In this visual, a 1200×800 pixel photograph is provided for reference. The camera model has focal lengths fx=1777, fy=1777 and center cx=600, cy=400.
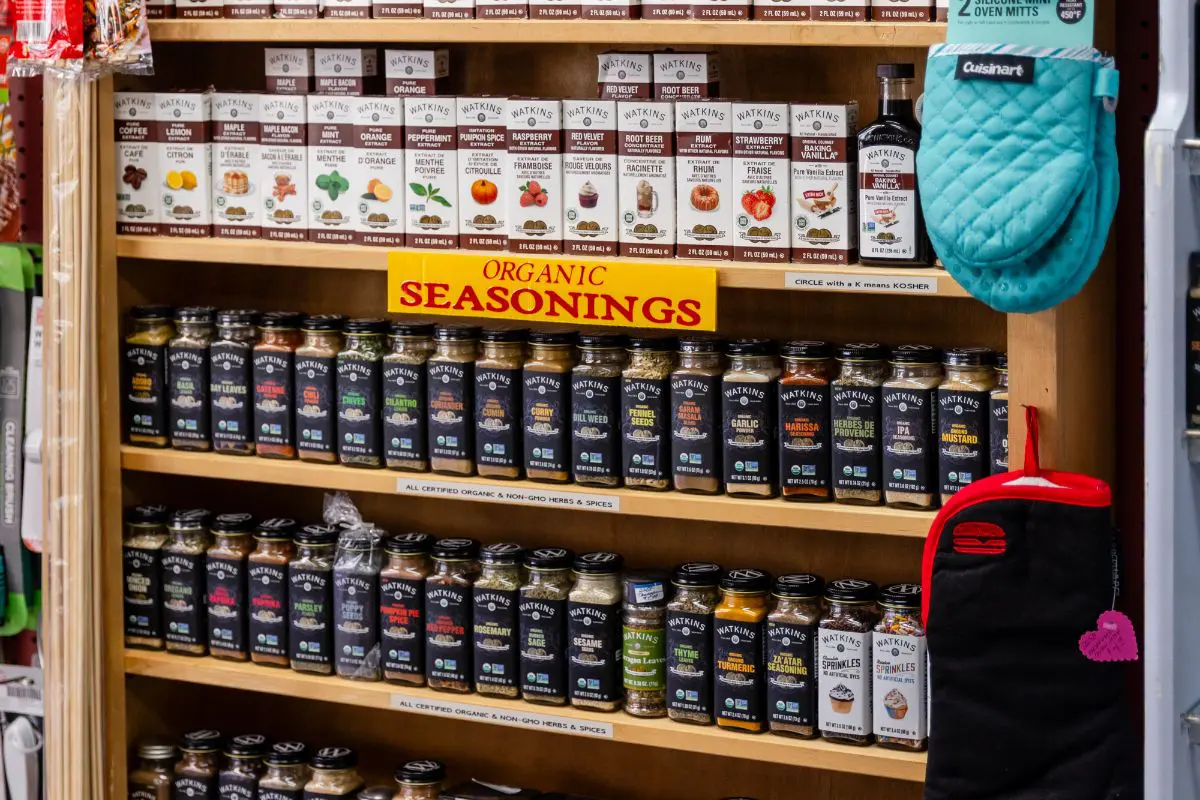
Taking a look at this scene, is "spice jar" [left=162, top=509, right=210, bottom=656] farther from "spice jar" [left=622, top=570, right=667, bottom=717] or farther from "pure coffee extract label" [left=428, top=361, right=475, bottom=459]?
"spice jar" [left=622, top=570, right=667, bottom=717]

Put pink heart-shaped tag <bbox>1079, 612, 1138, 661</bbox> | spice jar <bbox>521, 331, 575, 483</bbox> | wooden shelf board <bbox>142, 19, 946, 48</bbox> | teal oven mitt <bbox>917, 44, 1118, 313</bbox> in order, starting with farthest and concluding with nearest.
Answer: spice jar <bbox>521, 331, 575, 483</bbox>
wooden shelf board <bbox>142, 19, 946, 48</bbox>
pink heart-shaped tag <bbox>1079, 612, 1138, 661</bbox>
teal oven mitt <bbox>917, 44, 1118, 313</bbox>

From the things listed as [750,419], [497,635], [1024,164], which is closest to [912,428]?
[750,419]

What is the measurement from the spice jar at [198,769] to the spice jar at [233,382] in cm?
56

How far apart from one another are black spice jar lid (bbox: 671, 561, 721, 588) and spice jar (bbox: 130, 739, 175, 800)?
1.12 meters

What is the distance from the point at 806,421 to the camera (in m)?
2.86

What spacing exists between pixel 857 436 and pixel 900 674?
0.38 metres

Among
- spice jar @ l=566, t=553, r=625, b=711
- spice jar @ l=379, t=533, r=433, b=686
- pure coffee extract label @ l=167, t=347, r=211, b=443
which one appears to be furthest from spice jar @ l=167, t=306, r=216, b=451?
spice jar @ l=566, t=553, r=625, b=711

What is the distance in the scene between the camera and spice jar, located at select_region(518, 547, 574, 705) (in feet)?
10.0

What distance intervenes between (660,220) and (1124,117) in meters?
0.76

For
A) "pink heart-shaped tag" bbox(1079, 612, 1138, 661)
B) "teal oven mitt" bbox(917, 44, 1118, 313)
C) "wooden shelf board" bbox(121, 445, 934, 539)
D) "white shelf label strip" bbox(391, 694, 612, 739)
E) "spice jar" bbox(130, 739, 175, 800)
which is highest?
"teal oven mitt" bbox(917, 44, 1118, 313)

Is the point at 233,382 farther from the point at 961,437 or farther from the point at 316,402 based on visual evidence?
the point at 961,437

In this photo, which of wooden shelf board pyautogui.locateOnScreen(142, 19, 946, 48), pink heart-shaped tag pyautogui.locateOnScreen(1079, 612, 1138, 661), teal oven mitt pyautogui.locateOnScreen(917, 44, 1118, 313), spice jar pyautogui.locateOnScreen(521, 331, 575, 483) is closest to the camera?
teal oven mitt pyautogui.locateOnScreen(917, 44, 1118, 313)

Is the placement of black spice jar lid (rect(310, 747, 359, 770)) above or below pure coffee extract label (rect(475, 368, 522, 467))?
below

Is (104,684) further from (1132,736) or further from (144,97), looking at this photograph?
(1132,736)
